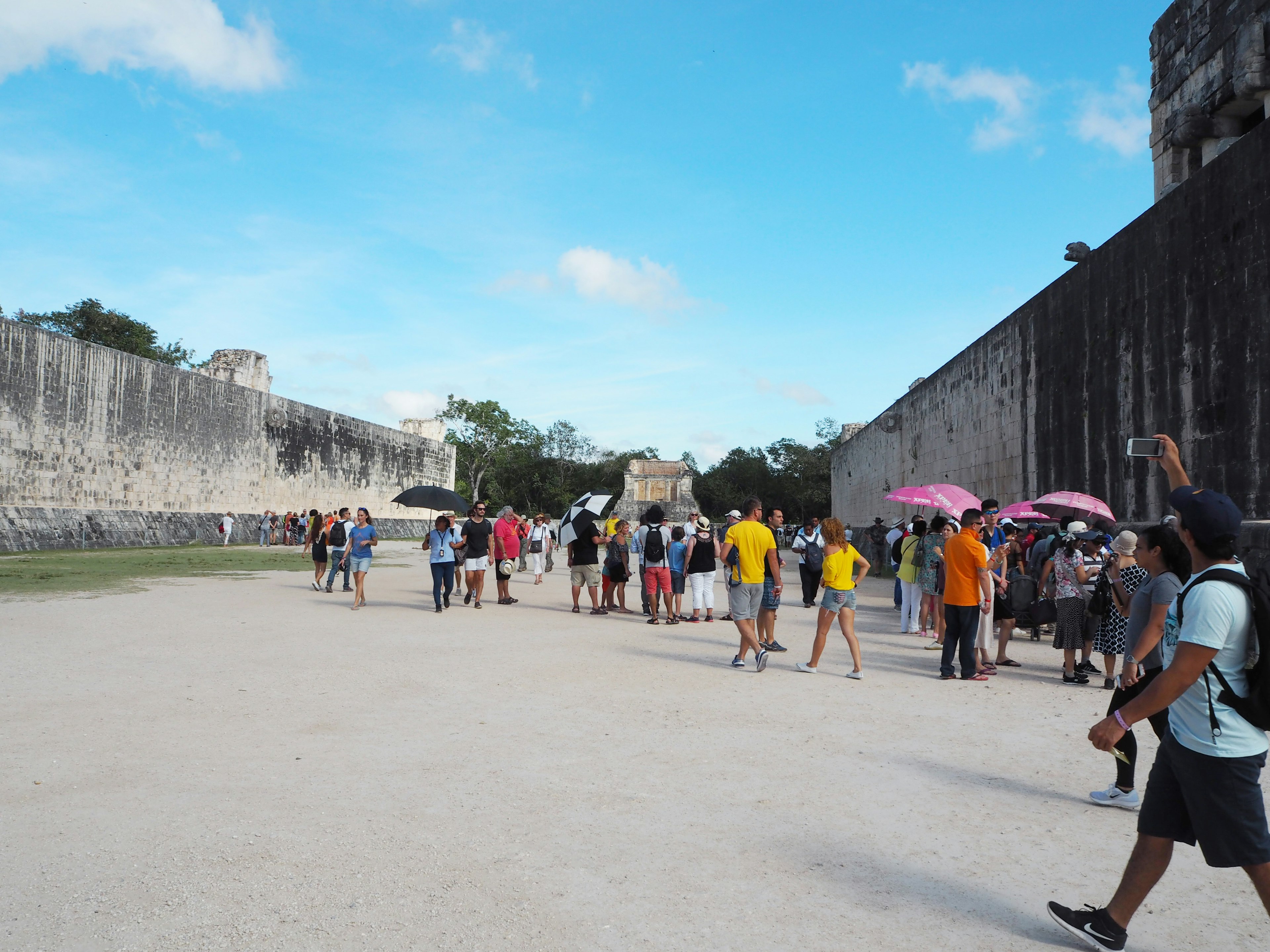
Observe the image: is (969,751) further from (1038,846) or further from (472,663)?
(472,663)

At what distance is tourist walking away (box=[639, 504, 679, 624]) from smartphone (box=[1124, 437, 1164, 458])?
7.09 metres

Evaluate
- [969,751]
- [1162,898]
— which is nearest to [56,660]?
[969,751]

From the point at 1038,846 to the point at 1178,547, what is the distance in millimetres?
1412

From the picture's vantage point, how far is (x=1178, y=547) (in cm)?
390

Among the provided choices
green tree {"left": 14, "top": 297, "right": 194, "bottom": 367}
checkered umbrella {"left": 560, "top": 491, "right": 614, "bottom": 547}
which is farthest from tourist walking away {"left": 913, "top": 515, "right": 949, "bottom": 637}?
green tree {"left": 14, "top": 297, "right": 194, "bottom": 367}

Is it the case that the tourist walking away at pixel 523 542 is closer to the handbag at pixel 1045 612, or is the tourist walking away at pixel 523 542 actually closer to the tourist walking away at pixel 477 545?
the tourist walking away at pixel 477 545

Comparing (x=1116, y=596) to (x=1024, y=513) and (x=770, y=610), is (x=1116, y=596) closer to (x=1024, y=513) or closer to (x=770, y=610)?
(x=770, y=610)

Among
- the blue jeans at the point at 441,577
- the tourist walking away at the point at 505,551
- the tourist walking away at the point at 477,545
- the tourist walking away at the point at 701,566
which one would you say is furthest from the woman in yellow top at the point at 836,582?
the tourist walking away at the point at 505,551

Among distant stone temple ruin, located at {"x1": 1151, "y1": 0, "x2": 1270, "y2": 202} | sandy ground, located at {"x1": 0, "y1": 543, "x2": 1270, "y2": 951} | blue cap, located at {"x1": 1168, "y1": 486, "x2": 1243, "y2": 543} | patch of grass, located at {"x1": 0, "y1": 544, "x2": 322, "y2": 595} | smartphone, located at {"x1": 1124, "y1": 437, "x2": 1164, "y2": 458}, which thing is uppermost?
distant stone temple ruin, located at {"x1": 1151, "y1": 0, "x2": 1270, "y2": 202}

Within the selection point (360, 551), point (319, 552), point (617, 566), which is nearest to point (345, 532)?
point (319, 552)

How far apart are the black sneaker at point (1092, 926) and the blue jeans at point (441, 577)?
10445 mm

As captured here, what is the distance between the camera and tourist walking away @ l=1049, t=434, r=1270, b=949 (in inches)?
105

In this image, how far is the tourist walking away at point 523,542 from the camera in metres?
20.7

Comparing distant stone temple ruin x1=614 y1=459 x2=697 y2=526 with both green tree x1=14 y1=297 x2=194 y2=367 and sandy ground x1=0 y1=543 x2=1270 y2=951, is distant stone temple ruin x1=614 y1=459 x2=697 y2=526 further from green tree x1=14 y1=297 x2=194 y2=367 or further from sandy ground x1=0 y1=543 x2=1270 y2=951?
sandy ground x1=0 y1=543 x2=1270 y2=951
